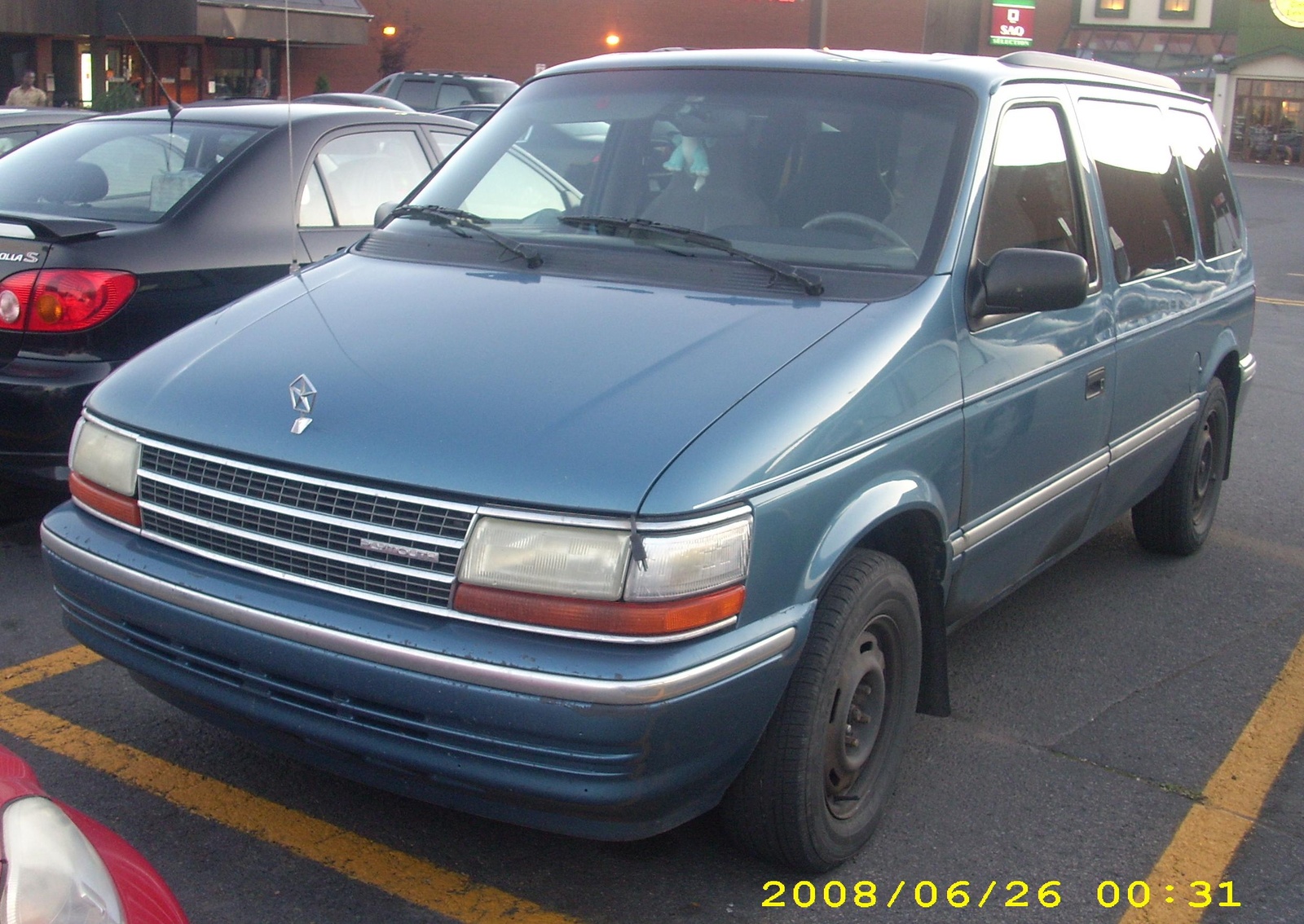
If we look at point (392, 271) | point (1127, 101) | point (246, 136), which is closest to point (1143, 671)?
point (1127, 101)

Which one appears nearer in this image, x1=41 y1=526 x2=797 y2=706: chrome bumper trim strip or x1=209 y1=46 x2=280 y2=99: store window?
x1=41 y1=526 x2=797 y2=706: chrome bumper trim strip

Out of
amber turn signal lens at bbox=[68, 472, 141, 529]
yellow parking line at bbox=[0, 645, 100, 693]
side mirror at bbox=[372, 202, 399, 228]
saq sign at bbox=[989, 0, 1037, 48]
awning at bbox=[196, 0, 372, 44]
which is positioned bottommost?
yellow parking line at bbox=[0, 645, 100, 693]

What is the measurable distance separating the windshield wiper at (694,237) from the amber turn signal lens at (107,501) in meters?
1.44

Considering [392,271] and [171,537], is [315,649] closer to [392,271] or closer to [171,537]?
[171,537]

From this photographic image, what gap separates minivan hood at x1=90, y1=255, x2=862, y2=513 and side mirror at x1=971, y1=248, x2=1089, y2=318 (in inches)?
18.1

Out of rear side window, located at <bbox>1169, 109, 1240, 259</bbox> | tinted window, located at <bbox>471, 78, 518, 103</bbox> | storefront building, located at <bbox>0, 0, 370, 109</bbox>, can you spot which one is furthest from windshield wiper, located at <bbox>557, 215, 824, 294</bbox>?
storefront building, located at <bbox>0, 0, 370, 109</bbox>

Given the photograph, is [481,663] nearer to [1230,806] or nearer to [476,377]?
[476,377]

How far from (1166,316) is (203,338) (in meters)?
3.33

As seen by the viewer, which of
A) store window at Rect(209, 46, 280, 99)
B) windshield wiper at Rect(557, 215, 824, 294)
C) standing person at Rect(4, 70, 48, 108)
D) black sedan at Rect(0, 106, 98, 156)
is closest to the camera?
windshield wiper at Rect(557, 215, 824, 294)

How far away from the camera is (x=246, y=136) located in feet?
18.8

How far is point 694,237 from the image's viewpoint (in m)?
3.64

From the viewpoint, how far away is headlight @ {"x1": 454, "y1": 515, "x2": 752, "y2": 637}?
8.39ft

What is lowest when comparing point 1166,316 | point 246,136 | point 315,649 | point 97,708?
point 97,708

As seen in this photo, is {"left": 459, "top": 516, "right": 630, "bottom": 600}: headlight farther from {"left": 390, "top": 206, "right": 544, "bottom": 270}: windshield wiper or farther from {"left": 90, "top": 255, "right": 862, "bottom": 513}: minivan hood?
A: {"left": 390, "top": 206, "right": 544, "bottom": 270}: windshield wiper
